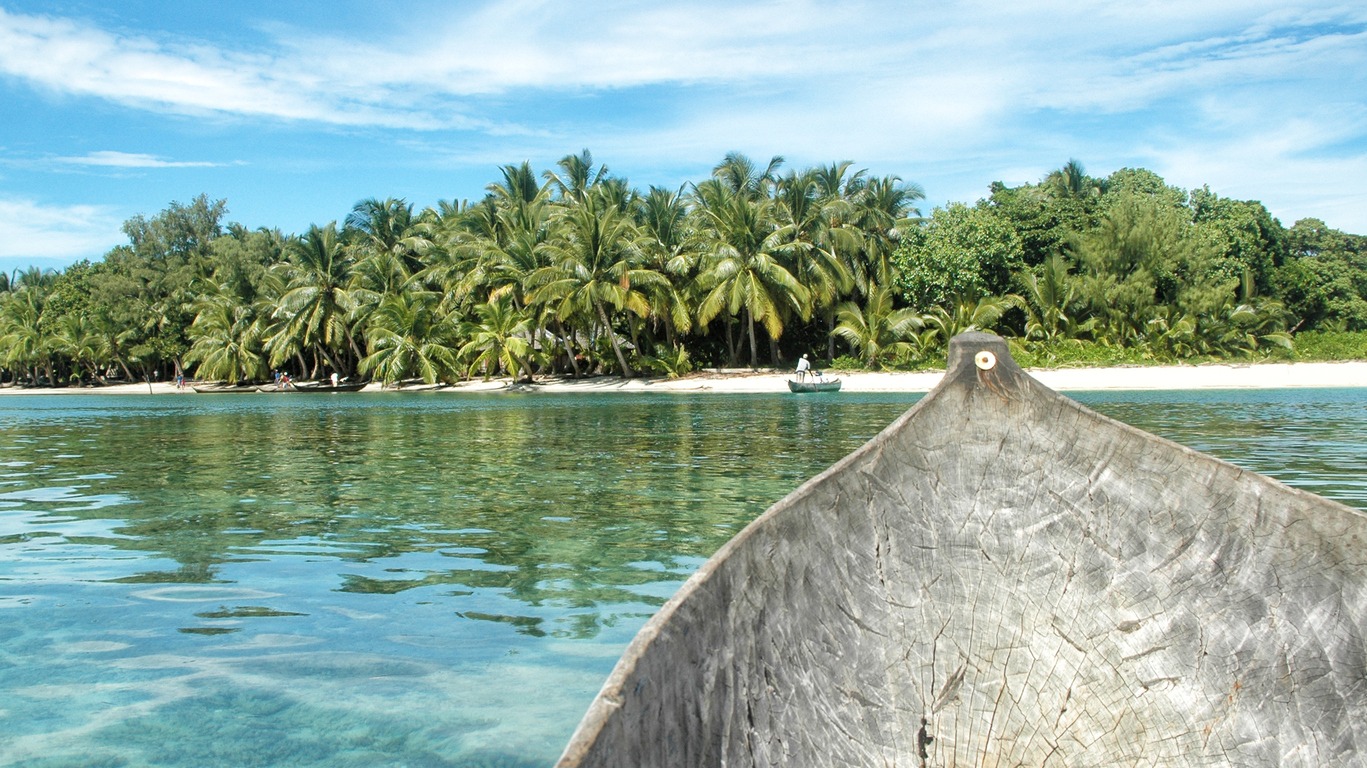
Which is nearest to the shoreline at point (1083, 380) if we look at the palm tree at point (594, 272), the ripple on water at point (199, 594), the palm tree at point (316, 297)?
the palm tree at point (594, 272)

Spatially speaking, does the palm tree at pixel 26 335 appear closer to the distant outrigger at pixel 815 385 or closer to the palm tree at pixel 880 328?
the distant outrigger at pixel 815 385

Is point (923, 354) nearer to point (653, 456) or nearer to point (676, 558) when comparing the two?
point (653, 456)

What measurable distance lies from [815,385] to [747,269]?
5.33m

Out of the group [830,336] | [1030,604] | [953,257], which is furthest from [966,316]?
[1030,604]

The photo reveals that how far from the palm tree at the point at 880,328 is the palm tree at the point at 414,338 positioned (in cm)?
1608

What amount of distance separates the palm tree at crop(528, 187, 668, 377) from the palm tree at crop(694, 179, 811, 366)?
2.03m

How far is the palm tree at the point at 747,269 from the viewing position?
32344 millimetres

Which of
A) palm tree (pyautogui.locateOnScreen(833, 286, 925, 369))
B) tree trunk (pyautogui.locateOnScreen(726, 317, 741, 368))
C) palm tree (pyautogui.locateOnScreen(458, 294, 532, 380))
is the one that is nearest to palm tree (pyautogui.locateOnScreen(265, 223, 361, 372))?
palm tree (pyautogui.locateOnScreen(458, 294, 532, 380))

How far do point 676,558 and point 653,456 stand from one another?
6.54 m

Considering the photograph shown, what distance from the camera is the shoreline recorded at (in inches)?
1125

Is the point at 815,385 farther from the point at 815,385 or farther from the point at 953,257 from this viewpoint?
the point at 953,257

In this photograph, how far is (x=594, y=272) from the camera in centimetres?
3344

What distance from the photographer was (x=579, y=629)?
15.4ft

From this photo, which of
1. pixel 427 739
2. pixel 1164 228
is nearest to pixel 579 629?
pixel 427 739
